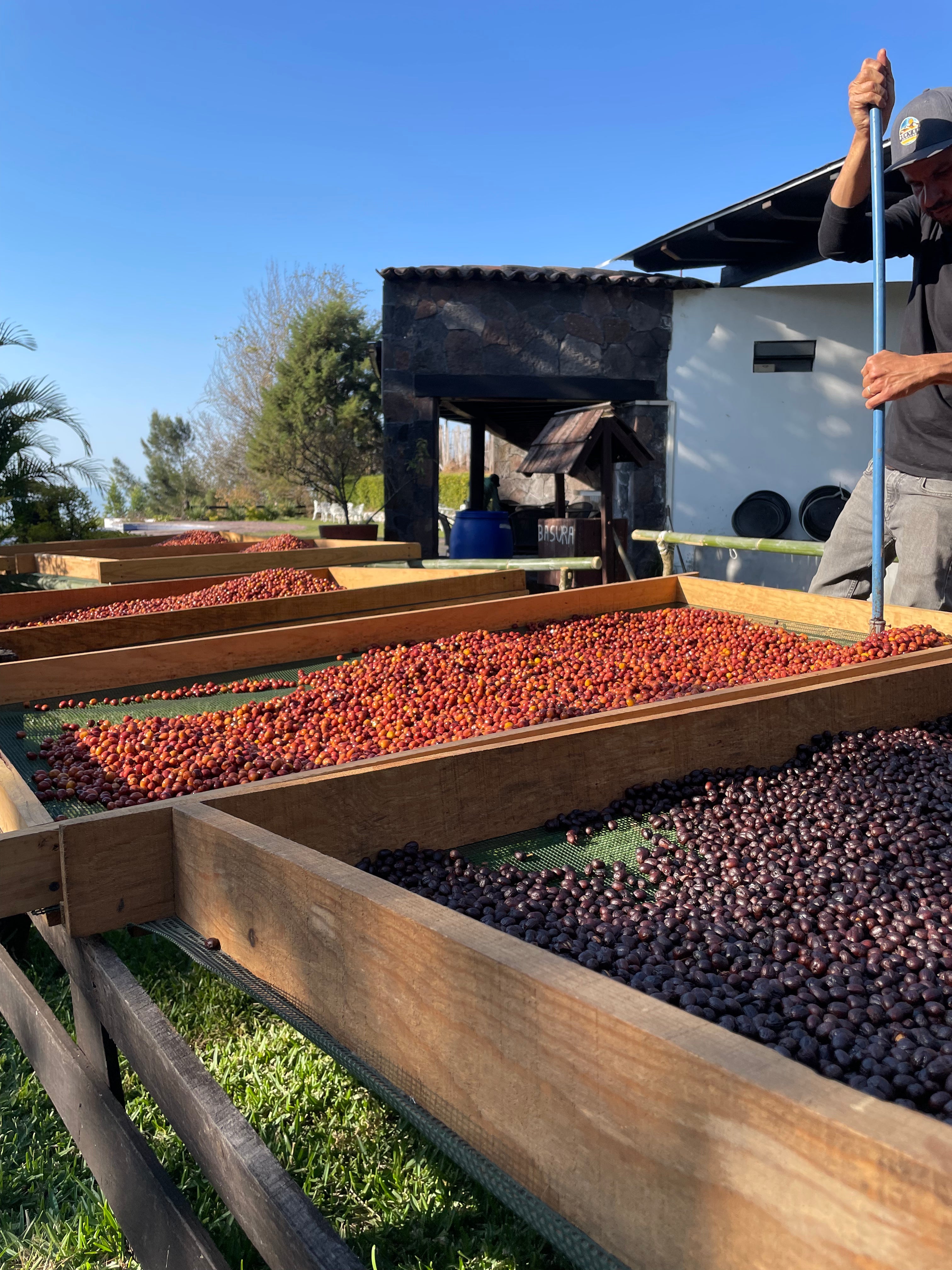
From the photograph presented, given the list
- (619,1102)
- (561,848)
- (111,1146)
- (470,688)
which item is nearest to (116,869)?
(111,1146)

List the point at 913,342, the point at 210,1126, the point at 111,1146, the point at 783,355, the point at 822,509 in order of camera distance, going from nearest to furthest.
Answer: the point at 210,1126 → the point at 111,1146 → the point at 913,342 → the point at 822,509 → the point at 783,355

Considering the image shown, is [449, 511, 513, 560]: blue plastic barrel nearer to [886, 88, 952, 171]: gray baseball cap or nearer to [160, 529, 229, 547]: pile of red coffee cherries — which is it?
[160, 529, 229, 547]: pile of red coffee cherries

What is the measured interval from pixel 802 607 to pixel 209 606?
2676mm

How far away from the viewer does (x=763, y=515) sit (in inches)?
368

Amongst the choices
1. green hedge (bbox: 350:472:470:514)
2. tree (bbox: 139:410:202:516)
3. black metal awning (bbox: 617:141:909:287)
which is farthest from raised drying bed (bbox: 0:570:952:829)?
tree (bbox: 139:410:202:516)

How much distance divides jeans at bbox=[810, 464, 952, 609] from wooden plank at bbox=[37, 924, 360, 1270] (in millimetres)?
3247

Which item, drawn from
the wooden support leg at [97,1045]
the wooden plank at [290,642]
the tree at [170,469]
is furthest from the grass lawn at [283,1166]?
the tree at [170,469]

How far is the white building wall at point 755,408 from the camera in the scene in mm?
9242

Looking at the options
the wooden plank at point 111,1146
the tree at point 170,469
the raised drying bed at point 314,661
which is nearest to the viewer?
the wooden plank at point 111,1146

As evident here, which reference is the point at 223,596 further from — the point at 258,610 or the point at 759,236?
the point at 759,236

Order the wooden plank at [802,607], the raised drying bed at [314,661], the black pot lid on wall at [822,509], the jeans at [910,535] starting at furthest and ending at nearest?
the black pot lid on wall at [822,509], the jeans at [910,535], the wooden plank at [802,607], the raised drying bed at [314,661]

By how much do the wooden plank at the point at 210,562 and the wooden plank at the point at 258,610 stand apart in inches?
22.9

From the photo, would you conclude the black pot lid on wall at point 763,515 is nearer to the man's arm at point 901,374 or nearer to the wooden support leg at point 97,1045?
the man's arm at point 901,374

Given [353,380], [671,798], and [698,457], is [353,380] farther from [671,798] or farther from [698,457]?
[671,798]
